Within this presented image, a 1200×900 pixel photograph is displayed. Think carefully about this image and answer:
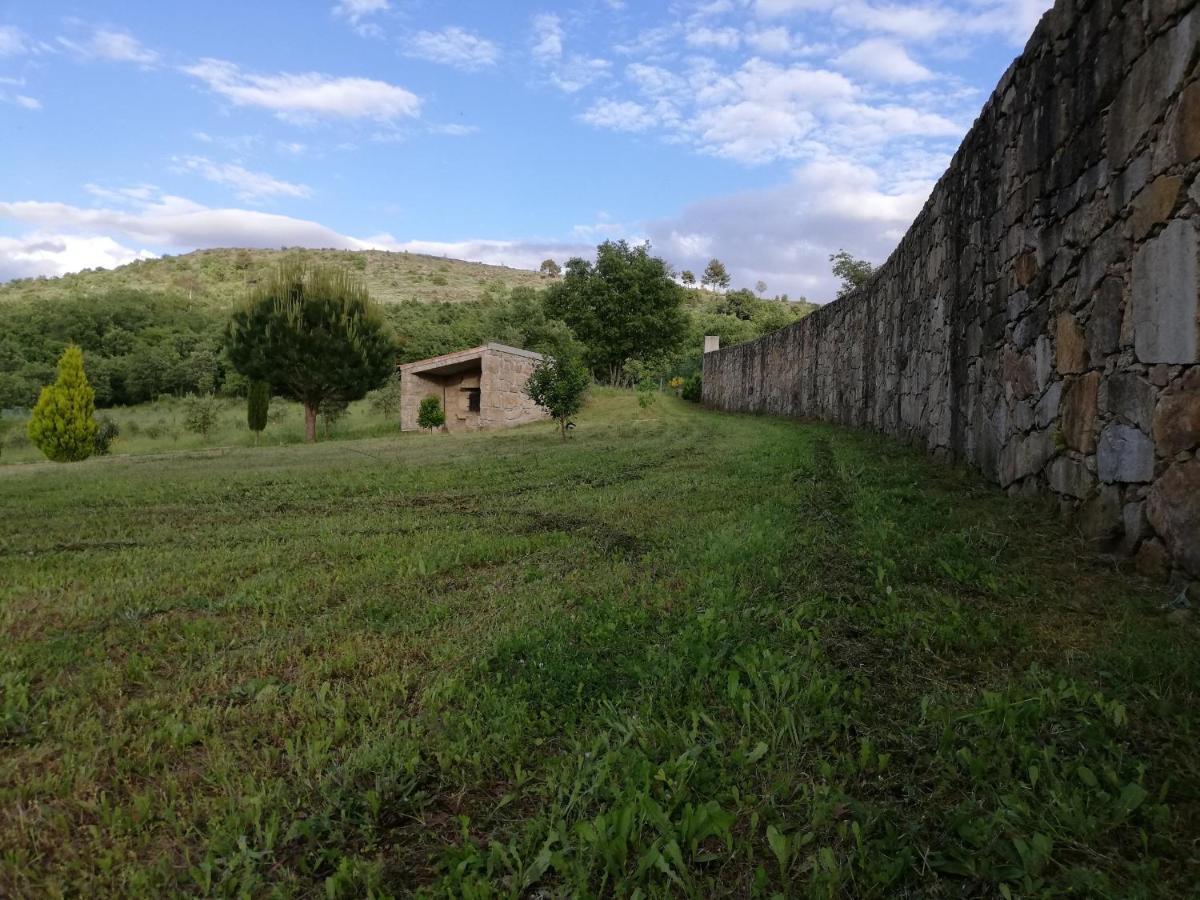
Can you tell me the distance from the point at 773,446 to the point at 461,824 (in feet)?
26.4

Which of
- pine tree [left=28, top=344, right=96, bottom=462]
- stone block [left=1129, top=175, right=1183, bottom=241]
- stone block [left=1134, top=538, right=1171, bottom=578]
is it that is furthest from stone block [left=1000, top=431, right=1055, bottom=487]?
pine tree [left=28, top=344, right=96, bottom=462]

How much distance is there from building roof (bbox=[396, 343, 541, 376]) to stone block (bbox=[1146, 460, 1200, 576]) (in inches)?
772

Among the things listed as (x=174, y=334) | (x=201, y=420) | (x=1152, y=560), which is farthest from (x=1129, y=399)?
(x=174, y=334)

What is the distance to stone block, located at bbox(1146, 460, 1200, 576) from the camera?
105 inches

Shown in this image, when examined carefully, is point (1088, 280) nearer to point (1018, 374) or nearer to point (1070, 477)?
point (1070, 477)

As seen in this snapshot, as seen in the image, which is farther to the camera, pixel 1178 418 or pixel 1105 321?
pixel 1105 321

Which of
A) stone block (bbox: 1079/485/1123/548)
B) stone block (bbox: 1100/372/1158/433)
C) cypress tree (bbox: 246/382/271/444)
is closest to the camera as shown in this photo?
stone block (bbox: 1100/372/1158/433)

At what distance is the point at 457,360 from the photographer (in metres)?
21.9

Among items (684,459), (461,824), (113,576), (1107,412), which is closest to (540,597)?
(461,824)

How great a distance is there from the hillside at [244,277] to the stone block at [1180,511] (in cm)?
5010

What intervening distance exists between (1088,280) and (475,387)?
20475mm

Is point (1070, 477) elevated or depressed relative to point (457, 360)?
depressed

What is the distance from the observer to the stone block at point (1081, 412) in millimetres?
3555

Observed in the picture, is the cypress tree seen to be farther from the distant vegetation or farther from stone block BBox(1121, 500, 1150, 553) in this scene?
stone block BBox(1121, 500, 1150, 553)
